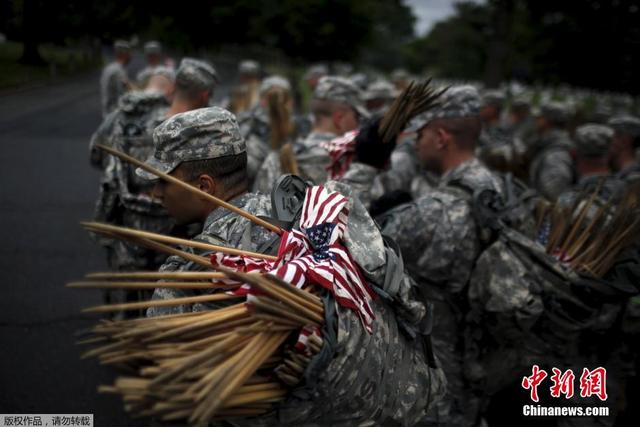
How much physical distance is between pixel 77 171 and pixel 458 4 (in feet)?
64.3

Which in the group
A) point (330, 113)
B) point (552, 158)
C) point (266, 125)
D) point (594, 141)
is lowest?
point (552, 158)

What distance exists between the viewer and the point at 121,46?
207 inches

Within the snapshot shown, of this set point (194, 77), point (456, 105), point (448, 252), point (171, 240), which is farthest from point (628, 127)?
point (171, 240)

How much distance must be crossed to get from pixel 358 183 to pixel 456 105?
804mm

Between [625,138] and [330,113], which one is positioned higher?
[330,113]

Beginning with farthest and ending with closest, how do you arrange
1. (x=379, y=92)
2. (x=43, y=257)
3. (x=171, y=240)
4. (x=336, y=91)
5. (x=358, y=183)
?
(x=379, y=92) < (x=336, y=91) < (x=43, y=257) < (x=358, y=183) < (x=171, y=240)

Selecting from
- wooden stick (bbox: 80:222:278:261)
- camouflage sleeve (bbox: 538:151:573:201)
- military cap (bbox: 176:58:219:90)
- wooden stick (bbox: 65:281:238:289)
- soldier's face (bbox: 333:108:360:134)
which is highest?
military cap (bbox: 176:58:219:90)

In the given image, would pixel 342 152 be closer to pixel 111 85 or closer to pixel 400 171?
pixel 400 171

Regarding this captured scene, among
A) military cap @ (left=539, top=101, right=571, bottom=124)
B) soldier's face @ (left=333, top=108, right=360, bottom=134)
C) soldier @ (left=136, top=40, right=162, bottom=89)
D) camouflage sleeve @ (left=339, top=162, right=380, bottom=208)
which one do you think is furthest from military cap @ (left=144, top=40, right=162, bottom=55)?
military cap @ (left=539, top=101, right=571, bottom=124)

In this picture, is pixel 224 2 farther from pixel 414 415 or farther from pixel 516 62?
pixel 516 62

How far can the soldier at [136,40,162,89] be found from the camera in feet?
20.5

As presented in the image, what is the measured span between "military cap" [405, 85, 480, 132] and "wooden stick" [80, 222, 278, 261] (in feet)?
6.59

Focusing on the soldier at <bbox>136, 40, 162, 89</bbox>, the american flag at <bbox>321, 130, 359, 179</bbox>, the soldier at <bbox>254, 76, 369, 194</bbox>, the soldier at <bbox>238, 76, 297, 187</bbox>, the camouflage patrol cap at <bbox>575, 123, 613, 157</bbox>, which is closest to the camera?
the american flag at <bbox>321, 130, 359, 179</bbox>

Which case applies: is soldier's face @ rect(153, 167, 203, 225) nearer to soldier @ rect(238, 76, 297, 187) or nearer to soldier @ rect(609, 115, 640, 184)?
soldier @ rect(238, 76, 297, 187)
